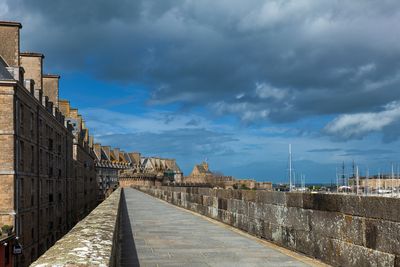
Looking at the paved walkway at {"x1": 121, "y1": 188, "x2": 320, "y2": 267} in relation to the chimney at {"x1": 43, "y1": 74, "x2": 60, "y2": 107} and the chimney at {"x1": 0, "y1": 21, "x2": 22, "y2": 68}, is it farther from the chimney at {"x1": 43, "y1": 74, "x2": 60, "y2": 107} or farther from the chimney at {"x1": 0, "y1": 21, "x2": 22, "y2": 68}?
the chimney at {"x1": 43, "y1": 74, "x2": 60, "y2": 107}

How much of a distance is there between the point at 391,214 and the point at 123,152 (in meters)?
150

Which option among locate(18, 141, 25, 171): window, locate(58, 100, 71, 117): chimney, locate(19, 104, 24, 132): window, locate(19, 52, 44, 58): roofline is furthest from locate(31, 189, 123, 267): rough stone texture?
locate(58, 100, 71, 117): chimney

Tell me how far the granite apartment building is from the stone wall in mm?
24482

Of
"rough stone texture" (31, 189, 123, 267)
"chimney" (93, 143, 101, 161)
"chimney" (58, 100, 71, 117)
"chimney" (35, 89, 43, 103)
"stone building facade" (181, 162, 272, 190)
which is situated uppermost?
"chimney" (58, 100, 71, 117)

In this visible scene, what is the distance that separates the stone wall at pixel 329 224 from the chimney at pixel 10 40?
32.2 meters

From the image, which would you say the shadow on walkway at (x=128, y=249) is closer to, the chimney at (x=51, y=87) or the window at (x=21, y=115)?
the window at (x=21, y=115)

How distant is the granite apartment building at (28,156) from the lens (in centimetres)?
3400

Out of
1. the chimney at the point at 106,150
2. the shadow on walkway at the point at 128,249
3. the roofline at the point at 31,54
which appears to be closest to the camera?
the shadow on walkway at the point at 128,249

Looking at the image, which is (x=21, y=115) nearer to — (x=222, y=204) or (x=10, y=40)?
(x=10, y=40)

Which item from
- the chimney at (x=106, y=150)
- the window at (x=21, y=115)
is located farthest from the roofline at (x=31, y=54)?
the chimney at (x=106, y=150)

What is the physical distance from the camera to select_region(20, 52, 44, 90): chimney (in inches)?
1843

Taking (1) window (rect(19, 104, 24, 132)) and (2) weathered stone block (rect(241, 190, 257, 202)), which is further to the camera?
(1) window (rect(19, 104, 24, 132))

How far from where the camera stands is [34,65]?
156ft

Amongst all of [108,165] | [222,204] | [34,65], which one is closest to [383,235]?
[222,204]
